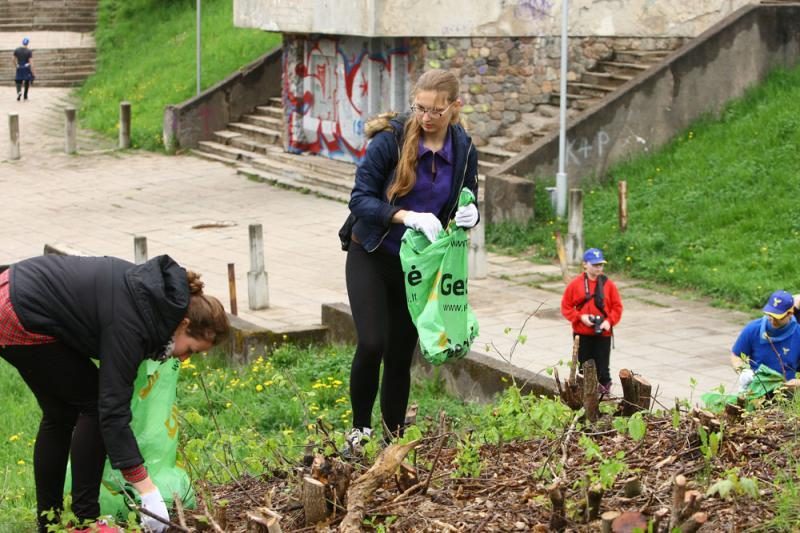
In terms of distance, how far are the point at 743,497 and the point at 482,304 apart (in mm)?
9208

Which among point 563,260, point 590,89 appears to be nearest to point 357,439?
point 563,260

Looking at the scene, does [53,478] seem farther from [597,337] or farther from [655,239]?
[655,239]

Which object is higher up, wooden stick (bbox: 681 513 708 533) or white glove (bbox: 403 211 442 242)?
white glove (bbox: 403 211 442 242)

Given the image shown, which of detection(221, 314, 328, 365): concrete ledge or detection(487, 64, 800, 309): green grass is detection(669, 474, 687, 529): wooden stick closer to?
detection(221, 314, 328, 365): concrete ledge

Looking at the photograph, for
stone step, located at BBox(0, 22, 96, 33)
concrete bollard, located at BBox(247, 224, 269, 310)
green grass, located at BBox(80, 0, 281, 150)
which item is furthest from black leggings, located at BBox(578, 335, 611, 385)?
stone step, located at BBox(0, 22, 96, 33)

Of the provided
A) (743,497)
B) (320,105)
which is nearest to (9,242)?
(320,105)

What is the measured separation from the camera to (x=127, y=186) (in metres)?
22.7

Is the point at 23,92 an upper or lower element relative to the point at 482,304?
upper

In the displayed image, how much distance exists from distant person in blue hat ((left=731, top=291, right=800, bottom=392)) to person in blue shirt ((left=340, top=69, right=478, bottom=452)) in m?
2.60

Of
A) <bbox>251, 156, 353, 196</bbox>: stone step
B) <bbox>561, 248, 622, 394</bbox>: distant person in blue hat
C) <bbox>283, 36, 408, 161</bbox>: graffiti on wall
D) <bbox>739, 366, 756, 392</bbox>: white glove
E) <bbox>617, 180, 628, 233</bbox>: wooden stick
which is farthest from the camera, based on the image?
<bbox>283, 36, 408, 161</bbox>: graffiti on wall

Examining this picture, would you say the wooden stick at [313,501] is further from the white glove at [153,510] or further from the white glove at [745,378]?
the white glove at [745,378]

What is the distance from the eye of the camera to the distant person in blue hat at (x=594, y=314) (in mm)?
9820

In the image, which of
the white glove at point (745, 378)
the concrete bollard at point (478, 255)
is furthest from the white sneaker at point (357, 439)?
the concrete bollard at point (478, 255)

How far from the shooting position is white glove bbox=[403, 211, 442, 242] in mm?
6113
